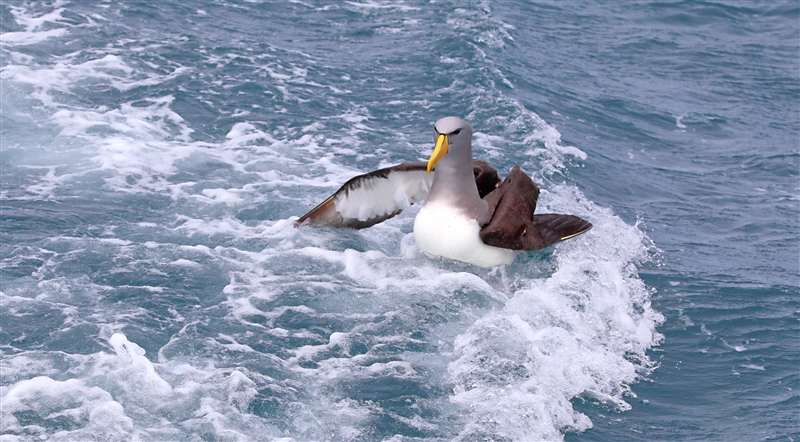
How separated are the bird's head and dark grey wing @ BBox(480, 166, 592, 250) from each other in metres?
0.77

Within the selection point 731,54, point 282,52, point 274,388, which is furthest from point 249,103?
point 731,54

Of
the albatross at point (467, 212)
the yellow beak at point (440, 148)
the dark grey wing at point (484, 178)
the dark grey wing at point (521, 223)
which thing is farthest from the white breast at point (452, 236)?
the dark grey wing at point (484, 178)

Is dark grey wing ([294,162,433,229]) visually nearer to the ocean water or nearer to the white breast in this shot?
the ocean water

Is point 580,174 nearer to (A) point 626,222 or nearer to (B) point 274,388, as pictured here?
(A) point 626,222

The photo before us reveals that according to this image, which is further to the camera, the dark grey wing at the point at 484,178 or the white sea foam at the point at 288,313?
the dark grey wing at the point at 484,178

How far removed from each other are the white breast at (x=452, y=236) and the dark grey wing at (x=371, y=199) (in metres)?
0.88

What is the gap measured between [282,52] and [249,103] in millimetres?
2607

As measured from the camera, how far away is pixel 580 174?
43.8 ft

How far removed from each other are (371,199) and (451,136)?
1645mm

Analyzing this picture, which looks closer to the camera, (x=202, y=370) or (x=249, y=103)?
(x=202, y=370)

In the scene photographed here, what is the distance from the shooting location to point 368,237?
1071cm

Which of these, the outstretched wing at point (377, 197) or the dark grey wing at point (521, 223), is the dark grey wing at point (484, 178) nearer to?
the outstretched wing at point (377, 197)

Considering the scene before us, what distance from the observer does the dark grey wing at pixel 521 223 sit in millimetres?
9398

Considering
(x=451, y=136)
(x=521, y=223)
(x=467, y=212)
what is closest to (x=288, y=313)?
(x=467, y=212)
